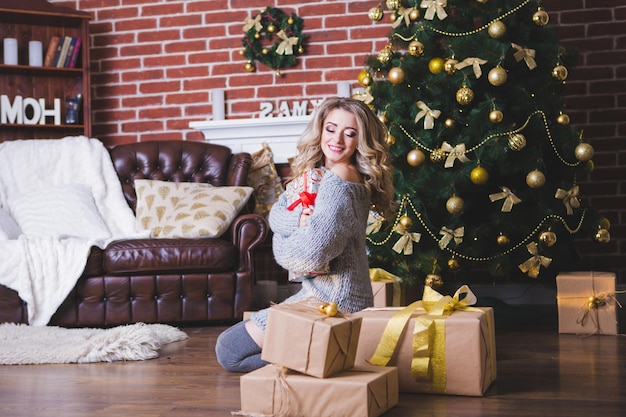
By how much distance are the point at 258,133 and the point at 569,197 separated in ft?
6.71

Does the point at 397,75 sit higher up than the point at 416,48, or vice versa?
the point at 416,48

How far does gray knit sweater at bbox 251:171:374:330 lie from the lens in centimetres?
225

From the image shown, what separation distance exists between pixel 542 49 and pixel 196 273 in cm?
204

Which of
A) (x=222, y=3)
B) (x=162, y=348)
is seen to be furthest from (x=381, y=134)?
(x=222, y=3)

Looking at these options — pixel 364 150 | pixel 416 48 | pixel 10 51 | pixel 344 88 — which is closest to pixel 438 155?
pixel 416 48

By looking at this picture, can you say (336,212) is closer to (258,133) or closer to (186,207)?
(186,207)

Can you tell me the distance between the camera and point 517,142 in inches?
135

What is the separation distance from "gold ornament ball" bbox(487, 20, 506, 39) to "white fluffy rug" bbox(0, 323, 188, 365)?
201 centimetres

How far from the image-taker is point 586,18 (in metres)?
4.44

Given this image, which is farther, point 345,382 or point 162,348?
point 162,348

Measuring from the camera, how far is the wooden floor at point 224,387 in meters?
2.12

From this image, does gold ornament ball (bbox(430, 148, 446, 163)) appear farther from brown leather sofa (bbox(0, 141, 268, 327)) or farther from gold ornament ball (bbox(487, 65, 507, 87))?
brown leather sofa (bbox(0, 141, 268, 327))

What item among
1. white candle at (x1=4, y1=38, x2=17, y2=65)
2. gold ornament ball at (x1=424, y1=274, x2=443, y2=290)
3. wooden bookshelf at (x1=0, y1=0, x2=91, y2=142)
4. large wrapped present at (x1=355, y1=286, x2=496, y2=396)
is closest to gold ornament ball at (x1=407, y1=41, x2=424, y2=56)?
gold ornament ball at (x1=424, y1=274, x2=443, y2=290)

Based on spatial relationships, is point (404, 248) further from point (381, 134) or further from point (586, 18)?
point (586, 18)
